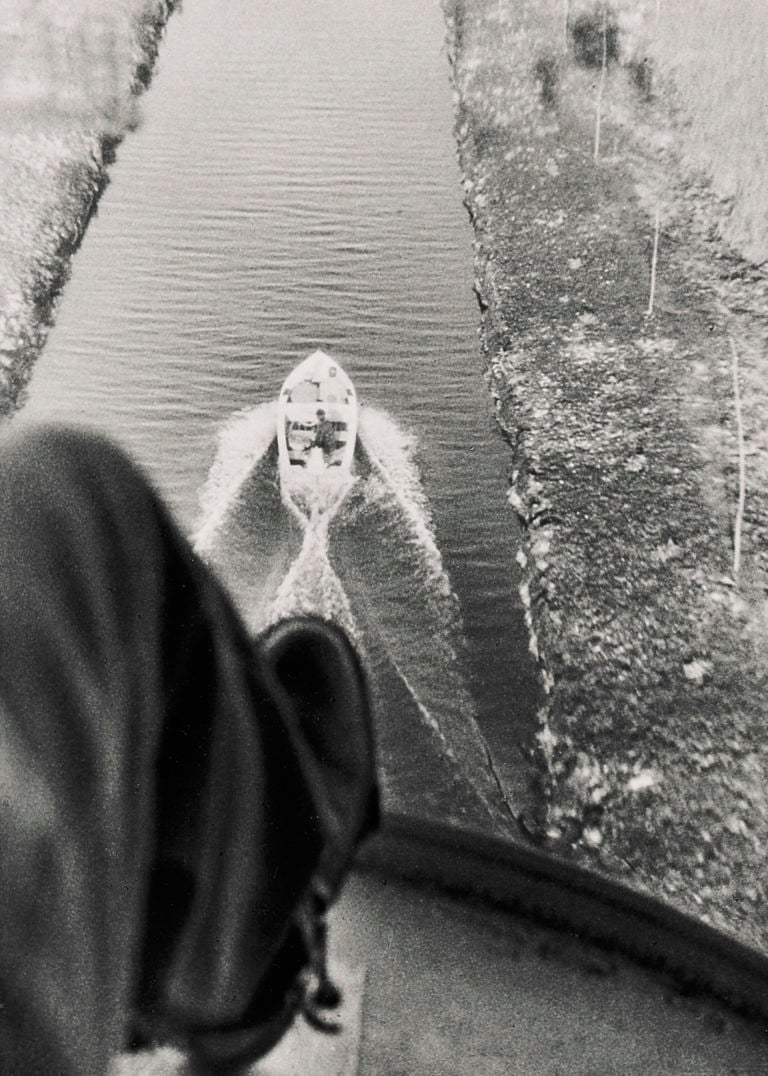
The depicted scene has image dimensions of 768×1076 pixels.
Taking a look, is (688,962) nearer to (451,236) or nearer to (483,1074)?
(483,1074)

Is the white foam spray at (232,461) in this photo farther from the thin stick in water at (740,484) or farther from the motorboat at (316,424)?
the thin stick in water at (740,484)

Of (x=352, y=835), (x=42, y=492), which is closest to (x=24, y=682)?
→ (x=42, y=492)

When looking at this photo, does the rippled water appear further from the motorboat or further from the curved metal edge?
the curved metal edge

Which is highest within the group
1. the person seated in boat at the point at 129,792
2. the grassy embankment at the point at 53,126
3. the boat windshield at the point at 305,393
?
the person seated in boat at the point at 129,792

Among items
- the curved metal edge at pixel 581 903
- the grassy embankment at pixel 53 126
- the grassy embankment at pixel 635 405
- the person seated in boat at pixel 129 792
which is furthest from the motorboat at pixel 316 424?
the person seated in boat at pixel 129 792

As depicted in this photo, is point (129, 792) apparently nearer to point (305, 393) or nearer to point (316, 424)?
point (305, 393)

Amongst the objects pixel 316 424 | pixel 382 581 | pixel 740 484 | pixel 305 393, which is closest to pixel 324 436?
pixel 316 424
